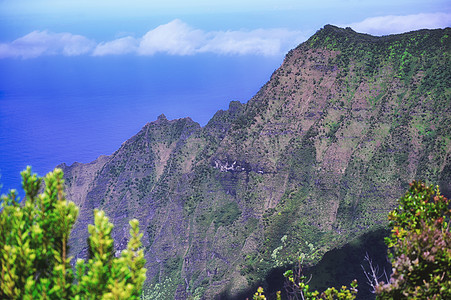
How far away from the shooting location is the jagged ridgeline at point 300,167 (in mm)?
110250

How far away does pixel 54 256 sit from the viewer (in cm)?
1723

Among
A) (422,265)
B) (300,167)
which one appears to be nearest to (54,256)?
(422,265)

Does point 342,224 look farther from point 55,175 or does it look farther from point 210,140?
point 55,175

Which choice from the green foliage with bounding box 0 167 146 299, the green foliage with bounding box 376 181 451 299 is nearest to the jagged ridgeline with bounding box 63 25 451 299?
the green foliage with bounding box 376 181 451 299

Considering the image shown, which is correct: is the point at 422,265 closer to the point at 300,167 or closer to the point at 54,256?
the point at 54,256

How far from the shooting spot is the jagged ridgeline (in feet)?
362

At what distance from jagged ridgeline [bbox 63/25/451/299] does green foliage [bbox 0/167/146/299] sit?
93.3 meters

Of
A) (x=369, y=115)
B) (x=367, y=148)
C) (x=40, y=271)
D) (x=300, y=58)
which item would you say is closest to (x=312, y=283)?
(x=367, y=148)

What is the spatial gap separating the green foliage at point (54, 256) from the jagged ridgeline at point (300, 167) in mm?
93335

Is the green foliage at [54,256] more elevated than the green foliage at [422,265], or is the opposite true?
the green foliage at [54,256]

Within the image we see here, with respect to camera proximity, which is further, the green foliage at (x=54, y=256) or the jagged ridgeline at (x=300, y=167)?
the jagged ridgeline at (x=300, y=167)

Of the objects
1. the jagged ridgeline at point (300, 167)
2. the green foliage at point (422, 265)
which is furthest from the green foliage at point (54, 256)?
the jagged ridgeline at point (300, 167)

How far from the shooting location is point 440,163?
104062 mm

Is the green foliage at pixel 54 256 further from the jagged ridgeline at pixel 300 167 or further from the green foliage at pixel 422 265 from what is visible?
the jagged ridgeline at pixel 300 167
